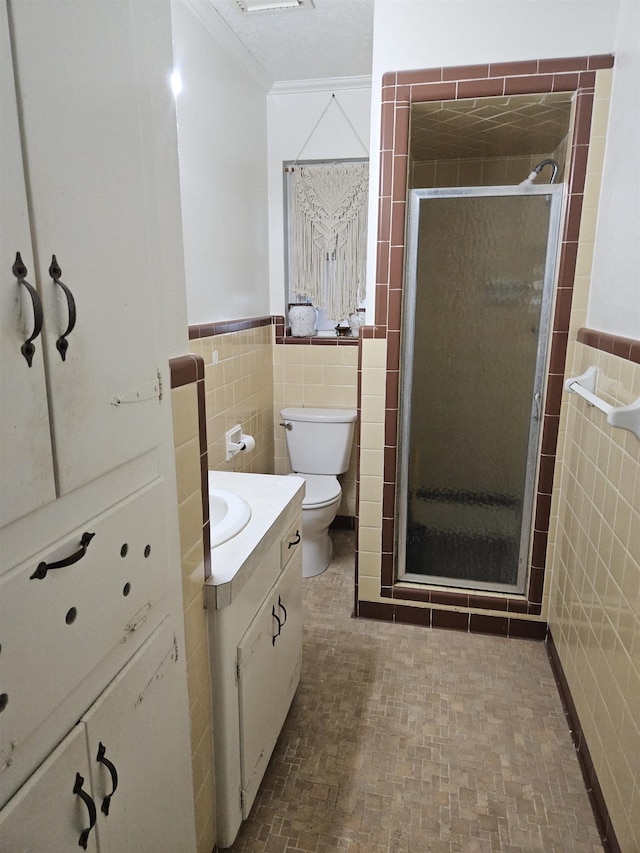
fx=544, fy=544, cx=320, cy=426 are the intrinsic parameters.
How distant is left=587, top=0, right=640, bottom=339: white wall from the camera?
5.00ft

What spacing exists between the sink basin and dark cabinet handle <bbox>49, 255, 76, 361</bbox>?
0.75m

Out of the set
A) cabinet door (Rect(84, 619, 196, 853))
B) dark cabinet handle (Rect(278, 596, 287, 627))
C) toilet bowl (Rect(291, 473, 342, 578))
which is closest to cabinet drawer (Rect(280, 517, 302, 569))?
dark cabinet handle (Rect(278, 596, 287, 627))

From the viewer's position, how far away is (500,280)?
2.15 m

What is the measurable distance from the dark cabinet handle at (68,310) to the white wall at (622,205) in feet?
4.48

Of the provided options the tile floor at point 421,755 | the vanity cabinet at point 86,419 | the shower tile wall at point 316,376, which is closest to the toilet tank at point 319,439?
the shower tile wall at point 316,376

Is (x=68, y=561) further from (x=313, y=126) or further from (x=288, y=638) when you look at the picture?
(x=313, y=126)

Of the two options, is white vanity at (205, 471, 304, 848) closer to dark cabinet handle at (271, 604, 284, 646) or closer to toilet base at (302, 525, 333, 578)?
dark cabinet handle at (271, 604, 284, 646)

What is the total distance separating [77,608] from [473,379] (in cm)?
185

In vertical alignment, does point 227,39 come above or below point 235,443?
above

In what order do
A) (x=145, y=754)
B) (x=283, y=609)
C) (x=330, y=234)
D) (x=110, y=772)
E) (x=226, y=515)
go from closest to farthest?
(x=110, y=772), (x=145, y=754), (x=226, y=515), (x=283, y=609), (x=330, y=234)

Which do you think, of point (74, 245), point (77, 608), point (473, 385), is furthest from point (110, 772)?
Answer: point (473, 385)

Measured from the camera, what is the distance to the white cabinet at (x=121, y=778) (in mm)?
676

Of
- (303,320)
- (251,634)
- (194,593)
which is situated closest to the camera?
(194,593)

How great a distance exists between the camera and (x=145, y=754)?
924mm
